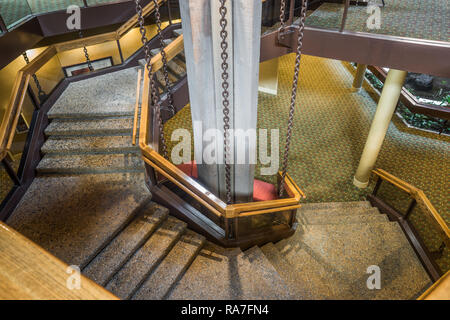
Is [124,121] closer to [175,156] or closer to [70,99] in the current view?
[70,99]

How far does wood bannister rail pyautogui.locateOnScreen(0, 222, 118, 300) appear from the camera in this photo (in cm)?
74

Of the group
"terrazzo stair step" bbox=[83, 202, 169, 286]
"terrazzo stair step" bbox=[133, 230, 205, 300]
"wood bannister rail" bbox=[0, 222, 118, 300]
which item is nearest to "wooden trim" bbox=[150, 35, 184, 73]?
"terrazzo stair step" bbox=[83, 202, 169, 286]

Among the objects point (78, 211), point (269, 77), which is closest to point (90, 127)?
point (78, 211)

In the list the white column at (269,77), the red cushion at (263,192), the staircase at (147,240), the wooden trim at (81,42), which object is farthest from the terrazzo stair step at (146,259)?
the white column at (269,77)

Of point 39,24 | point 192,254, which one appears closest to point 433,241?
point 192,254

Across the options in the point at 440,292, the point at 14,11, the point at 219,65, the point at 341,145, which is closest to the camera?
the point at 440,292

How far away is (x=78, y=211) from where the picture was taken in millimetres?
4227

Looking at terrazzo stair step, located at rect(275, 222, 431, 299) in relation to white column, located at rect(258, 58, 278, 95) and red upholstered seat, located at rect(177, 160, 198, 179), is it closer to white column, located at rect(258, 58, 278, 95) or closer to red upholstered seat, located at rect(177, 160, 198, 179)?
red upholstered seat, located at rect(177, 160, 198, 179)

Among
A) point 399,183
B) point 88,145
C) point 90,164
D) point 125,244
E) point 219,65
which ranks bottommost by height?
point 399,183

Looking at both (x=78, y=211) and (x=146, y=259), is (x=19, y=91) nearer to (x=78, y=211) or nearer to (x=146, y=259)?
(x=78, y=211)

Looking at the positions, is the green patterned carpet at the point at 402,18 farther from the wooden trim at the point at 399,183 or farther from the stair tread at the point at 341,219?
the stair tread at the point at 341,219

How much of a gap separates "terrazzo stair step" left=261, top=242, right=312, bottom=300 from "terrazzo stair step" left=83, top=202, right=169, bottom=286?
5.70 feet

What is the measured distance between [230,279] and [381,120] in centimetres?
428

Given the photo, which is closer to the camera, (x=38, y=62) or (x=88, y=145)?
(x=88, y=145)
